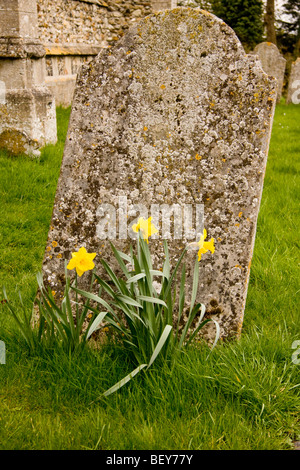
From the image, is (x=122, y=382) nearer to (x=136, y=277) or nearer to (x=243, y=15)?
(x=136, y=277)

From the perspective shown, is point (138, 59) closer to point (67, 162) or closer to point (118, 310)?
point (67, 162)

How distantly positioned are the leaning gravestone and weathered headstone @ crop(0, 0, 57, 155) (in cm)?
359

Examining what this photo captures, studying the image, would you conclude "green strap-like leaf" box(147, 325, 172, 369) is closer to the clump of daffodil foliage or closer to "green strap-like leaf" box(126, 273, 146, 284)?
the clump of daffodil foliage

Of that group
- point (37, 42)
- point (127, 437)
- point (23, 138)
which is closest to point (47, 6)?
point (37, 42)

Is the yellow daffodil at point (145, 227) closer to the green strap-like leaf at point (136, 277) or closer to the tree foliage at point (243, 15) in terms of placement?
the green strap-like leaf at point (136, 277)

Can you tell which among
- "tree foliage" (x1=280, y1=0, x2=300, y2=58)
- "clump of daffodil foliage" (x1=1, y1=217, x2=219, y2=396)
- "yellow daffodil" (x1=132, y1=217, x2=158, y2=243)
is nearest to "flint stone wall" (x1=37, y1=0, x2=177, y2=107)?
"yellow daffodil" (x1=132, y1=217, x2=158, y2=243)

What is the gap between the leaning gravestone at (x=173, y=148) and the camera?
240cm

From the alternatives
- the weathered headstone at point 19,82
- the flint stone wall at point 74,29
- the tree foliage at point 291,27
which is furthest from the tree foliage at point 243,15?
the weathered headstone at point 19,82

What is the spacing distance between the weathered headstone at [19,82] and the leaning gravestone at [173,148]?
3592mm

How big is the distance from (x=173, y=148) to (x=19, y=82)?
4.18m

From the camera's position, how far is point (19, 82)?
592 cm

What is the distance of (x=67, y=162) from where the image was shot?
2.52m

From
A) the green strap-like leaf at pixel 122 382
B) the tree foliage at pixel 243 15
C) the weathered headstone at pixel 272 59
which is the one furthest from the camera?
the tree foliage at pixel 243 15
